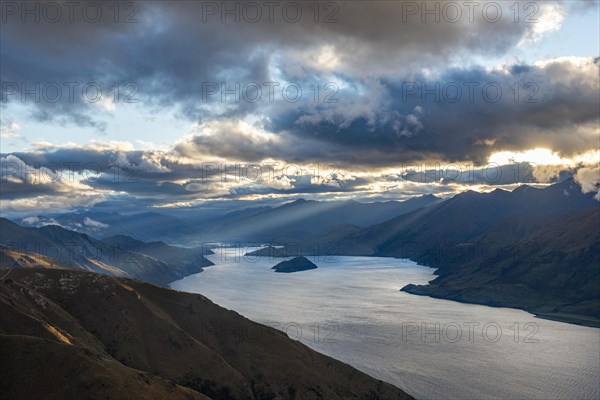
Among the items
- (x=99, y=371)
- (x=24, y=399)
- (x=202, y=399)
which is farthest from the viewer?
(x=202, y=399)

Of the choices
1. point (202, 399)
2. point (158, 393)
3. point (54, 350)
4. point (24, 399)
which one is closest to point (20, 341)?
point (54, 350)

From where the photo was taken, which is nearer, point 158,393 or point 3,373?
point 3,373

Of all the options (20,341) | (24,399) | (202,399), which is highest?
(20,341)

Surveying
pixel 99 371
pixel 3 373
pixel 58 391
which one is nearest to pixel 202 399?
pixel 99 371

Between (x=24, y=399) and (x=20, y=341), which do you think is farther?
(x=20, y=341)

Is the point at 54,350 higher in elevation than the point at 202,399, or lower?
higher

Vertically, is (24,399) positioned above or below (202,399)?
above

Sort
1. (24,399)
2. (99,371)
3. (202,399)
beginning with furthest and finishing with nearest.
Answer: (202,399) < (99,371) < (24,399)

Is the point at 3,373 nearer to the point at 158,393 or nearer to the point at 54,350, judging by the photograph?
the point at 54,350

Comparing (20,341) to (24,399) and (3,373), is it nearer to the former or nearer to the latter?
(3,373)
